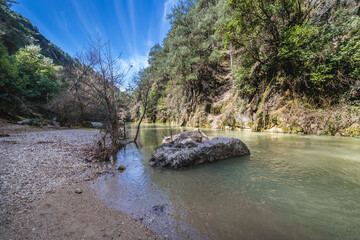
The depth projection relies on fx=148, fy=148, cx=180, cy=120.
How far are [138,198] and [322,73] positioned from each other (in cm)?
1359

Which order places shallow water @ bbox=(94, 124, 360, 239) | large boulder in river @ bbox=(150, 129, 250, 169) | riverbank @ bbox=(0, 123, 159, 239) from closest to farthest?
1. riverbank @ bbox=(0, 123, 159, 239)
2. shallow water @ bbox=(94, 124, 360, 239)
3. large boulder in river @ bbox=(150, 129, 250, 169)

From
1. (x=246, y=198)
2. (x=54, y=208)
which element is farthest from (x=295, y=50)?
(x=54, y=208)

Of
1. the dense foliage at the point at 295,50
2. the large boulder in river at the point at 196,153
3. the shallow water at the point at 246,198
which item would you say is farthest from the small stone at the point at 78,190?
the dense foliage at the point at 295,50

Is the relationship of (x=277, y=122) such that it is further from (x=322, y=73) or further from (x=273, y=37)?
(x=273, y=37)

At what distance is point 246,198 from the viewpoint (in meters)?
2.81

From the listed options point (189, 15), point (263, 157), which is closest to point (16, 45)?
point (189, 15)

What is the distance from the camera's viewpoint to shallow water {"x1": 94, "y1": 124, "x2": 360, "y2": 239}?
2.02 meters

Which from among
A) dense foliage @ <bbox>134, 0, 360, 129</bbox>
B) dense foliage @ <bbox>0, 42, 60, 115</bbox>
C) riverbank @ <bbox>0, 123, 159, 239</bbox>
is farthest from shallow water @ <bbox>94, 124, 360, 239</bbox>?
dense foliage @ <bbox>0, 42, 60, 115</bbox>

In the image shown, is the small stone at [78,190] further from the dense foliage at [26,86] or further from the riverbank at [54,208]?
the dense foliage at [26,86]

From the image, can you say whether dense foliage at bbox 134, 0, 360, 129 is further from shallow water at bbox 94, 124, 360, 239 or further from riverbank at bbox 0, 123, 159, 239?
riverbank at bbox 0, 123, 159, 239

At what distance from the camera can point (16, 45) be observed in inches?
734

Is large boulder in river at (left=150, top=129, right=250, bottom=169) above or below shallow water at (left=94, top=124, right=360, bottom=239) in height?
above

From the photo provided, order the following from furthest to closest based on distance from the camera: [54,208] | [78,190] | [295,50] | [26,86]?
[26,86] < [295,50] < [78,190] < [54,208]

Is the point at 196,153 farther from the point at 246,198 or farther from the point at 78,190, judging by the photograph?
the point at 78,190
